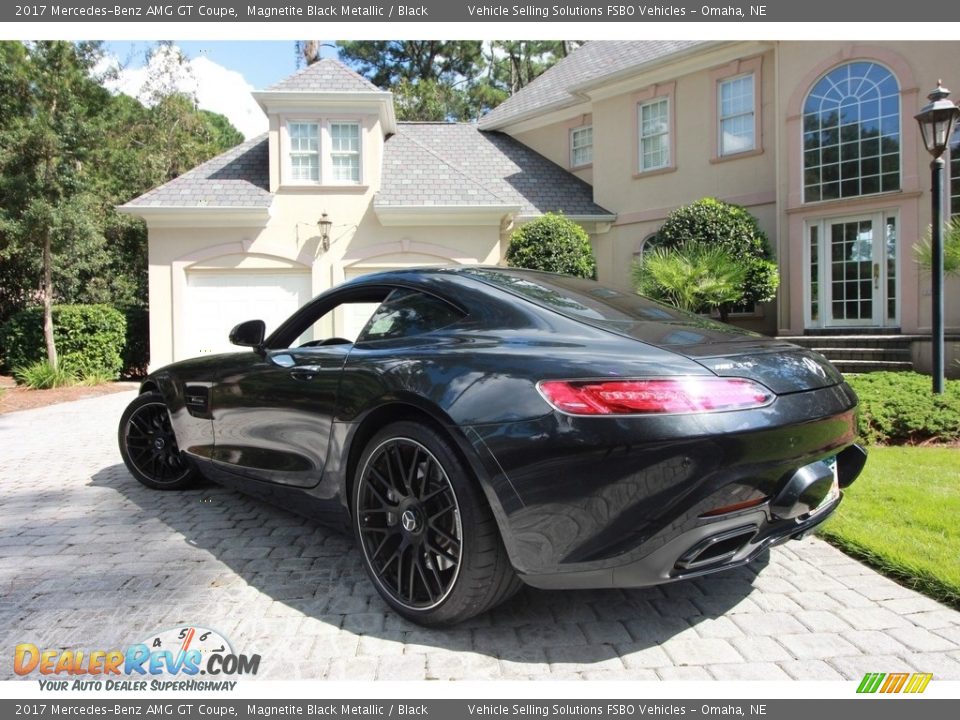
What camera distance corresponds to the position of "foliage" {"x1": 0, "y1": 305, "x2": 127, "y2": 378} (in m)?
13.2

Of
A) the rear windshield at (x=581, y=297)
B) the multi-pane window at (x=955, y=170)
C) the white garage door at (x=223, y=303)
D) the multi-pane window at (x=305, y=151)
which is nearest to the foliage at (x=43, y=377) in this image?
the white garage door at (x=223, y=303)

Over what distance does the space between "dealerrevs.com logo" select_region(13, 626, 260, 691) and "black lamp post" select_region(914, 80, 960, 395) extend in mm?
7210

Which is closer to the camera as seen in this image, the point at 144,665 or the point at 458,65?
the point at 144,665

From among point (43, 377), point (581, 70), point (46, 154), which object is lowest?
point (43, 377)

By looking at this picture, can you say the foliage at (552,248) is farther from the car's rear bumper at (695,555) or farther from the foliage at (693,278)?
the car's rear bumper at (695,555)

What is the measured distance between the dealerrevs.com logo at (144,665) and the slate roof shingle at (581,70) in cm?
1391

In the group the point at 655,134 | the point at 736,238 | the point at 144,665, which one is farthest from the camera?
the point at 655,134

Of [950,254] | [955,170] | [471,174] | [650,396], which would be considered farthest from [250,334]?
[471,174]

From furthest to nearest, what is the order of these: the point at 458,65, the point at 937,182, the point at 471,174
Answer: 1. the point at 458,65
2. the point at 471,174
3. the point at 937,182

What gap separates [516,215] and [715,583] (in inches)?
474

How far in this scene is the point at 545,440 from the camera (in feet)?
6.39

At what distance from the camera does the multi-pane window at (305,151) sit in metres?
13.7

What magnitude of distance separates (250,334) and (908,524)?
3.79 meters

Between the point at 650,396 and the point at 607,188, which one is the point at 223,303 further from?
the point at 650,396
